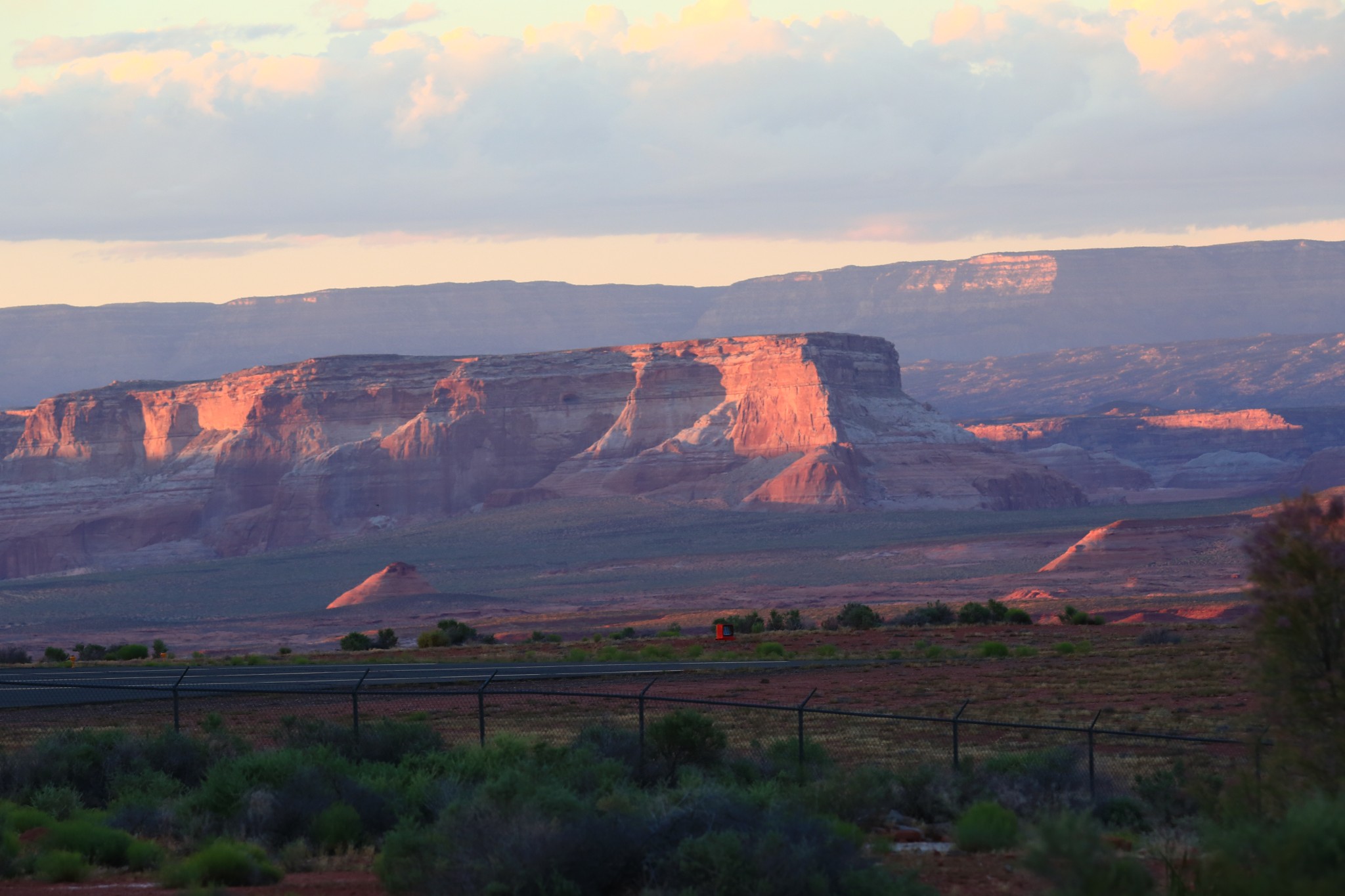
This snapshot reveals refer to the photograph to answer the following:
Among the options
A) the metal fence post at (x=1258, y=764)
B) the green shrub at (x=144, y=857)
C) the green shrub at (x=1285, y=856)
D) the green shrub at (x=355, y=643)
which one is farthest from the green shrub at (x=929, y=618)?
the green shrub at (x=1285, y=856)

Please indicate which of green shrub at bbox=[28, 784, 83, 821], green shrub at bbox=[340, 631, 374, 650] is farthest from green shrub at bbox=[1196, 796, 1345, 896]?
green shrub at bbox=[340, 631, 374, 650]

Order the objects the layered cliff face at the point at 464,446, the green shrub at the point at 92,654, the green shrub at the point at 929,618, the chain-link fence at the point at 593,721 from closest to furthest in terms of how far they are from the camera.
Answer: the chain-link fence at the point at 593,721, the green shrub at the point at 92,654, the green shrub at the point at 929,618, the layered cliff face at the point at 464,446

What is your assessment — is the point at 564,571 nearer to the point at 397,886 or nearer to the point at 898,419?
the point at 898,419

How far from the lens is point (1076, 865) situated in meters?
7.69

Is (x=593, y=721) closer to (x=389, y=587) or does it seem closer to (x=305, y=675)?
(x=305, y=675)

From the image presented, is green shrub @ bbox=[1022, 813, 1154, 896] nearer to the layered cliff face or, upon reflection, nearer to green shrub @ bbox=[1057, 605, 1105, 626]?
green shrub @ bbox=[1057, 605, 1105, 626]

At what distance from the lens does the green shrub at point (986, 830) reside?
13398mm

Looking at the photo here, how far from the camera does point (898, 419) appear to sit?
12750 centimetres

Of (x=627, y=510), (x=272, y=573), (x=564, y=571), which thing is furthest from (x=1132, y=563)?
(x=272, y=573)

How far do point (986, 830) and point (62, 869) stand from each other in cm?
755

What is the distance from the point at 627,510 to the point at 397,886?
102807 mm

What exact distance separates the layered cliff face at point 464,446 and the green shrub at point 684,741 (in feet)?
319

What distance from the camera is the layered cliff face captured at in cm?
12081

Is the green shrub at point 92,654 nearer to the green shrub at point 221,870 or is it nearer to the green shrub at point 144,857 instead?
the green shrub at point 144,857
